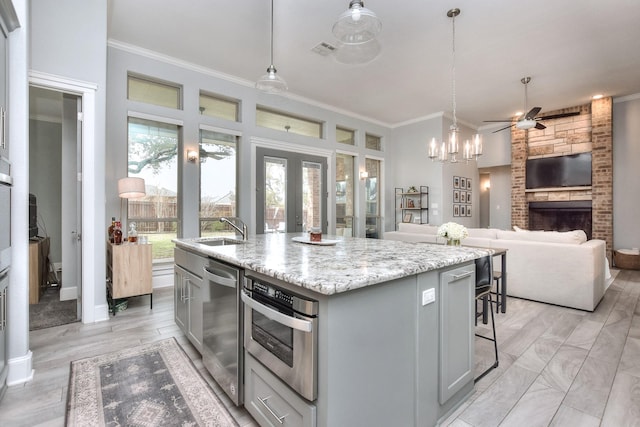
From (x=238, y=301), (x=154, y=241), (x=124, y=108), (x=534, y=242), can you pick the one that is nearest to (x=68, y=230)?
(x=154, y=241)

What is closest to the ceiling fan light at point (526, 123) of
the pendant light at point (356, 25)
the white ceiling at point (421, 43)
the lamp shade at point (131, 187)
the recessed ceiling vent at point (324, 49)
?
the white ceiling at point (421, 43)

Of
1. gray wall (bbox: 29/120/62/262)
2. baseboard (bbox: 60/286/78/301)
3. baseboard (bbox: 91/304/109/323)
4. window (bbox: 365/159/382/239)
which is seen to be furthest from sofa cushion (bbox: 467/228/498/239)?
gray wall (bbox: 29/120/62/262)

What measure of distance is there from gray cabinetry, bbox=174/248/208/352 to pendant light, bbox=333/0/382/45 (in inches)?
75.3

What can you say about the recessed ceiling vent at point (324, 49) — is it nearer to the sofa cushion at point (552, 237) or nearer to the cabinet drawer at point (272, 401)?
the sofa cushion at point (552, 237)

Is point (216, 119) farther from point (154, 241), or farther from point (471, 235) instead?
point (471, 235)

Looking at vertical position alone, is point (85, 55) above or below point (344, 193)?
above

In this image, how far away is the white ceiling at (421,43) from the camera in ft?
11.0

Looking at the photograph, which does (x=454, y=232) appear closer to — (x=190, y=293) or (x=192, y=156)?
(x=190, y=293)

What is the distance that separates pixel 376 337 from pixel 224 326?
3.23ft

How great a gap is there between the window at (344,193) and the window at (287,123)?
31.4 inches

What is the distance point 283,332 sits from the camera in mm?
Result: 1333

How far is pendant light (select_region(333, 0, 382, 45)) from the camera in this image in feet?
6.79

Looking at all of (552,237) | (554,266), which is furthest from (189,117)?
(554,266)

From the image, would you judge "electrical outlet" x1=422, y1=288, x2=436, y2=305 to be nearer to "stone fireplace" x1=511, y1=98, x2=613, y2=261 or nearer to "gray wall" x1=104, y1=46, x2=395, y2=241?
"gray wall" x1=104, y1=46, x2=395, y2=241
